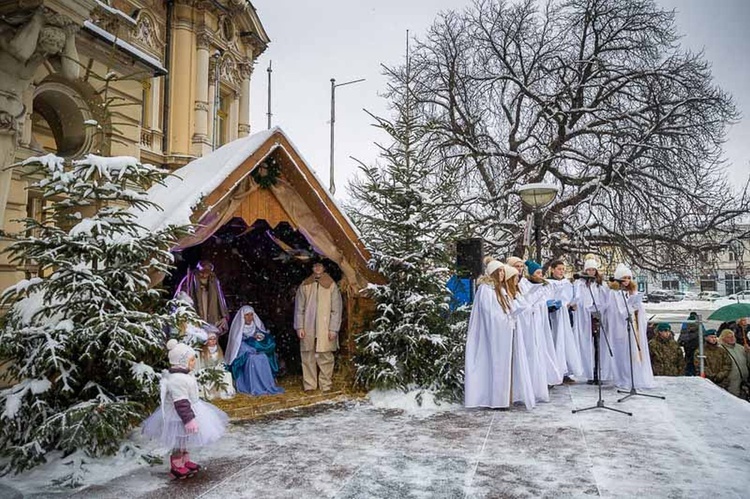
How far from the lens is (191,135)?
22250 millimetres

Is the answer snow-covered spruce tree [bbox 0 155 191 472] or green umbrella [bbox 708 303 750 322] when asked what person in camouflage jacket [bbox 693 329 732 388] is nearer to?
green umbrella [bbox 708 303 750 322]

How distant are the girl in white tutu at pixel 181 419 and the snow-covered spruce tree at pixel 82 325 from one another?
433 millimetres

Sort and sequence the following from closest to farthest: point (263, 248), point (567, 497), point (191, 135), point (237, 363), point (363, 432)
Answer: point (567, 497) → point (363, 432) → point (237, 363) → point (263, 248) → point (191, 135)

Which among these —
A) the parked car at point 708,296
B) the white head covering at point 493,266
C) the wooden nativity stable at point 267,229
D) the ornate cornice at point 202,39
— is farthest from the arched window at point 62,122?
the parked car at point 708,296

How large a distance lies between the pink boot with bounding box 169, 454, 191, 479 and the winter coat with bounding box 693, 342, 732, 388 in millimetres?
9027

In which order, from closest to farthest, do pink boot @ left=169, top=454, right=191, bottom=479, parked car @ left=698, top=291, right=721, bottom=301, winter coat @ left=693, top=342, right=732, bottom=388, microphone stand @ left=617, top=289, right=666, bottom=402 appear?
pink boot @ left=169, top=454, right=191, bottom=479
microphone stand @ left=617, top=289, right=666, bottom=402
winter coat @ left=693, top=342, right=732, bottom=388
parked car @ left=698, top=291, right=721, bottom=301

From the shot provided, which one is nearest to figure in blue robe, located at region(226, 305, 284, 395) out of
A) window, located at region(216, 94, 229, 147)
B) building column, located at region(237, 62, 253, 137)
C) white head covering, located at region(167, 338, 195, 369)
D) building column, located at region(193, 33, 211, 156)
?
white head covering, located at region(167, 338, 195, 369)

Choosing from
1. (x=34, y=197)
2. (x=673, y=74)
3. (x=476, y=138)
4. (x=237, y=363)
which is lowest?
(x=237, y=363)

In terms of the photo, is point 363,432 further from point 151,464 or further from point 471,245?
point 471,245

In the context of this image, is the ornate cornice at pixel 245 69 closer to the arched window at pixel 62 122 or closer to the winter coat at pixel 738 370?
the arched window at pixel 62 122

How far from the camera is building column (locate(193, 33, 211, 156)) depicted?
22.3 metres

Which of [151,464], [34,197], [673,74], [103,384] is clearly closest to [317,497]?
[151,464]

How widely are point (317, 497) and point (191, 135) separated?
66.3 ft

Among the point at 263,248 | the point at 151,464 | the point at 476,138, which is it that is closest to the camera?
the point at 151,464
